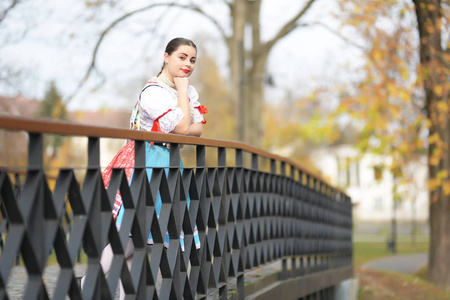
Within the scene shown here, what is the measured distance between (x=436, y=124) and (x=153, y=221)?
1206 cm

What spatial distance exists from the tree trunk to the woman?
31.5 ft

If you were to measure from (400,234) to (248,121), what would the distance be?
3994cm

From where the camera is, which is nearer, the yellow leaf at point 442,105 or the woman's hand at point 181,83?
the woman's hand at point 181,83

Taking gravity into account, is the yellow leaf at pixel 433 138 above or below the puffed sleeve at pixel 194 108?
above

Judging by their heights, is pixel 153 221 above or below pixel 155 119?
below

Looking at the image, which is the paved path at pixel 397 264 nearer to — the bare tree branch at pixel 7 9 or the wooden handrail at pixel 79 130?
the bare tree branch at pixel 7 9

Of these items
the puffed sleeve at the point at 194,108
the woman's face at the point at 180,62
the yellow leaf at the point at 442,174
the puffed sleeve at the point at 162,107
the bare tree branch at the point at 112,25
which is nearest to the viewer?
the puffed sleeve at the point at 162,107

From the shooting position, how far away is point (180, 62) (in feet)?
15.4

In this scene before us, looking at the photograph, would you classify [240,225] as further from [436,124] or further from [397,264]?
[397,264]

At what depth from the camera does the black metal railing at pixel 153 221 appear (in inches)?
114

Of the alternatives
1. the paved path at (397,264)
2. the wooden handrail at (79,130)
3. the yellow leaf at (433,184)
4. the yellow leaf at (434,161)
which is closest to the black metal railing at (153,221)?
the wooden handrail at (79,130)

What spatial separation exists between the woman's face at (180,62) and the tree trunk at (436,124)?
957 centimetres

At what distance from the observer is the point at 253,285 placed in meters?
6.73

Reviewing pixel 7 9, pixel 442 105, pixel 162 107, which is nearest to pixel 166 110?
pixel 162 107
